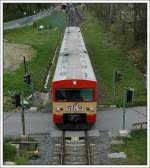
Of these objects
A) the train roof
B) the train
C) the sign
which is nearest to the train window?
the train

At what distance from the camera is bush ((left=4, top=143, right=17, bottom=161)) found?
17062mm

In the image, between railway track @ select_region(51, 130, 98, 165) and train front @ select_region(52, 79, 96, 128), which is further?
train front @ select_region(52, 79, 96, 128)

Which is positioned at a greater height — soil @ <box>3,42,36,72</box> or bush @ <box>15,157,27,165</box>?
soil @ <box>3,42,36,72</box>

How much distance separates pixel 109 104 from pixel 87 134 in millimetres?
4922

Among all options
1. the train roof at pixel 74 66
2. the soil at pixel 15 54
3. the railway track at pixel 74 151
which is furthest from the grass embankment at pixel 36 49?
the railway track at pixel 74 151

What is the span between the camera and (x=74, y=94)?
20547mm

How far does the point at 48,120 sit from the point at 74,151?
4.10 meters

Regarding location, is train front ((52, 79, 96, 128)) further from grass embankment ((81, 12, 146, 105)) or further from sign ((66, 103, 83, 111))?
grass embankment ((81, 12, 146, 105))

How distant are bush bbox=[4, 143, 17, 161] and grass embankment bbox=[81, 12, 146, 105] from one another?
8.54m

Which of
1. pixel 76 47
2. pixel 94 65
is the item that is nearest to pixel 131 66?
pixel 94 65

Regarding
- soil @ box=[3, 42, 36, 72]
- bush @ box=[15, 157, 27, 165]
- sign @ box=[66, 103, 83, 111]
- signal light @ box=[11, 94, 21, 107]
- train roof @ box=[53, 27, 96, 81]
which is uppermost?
soil @ box=[3, 42, 36, 72]

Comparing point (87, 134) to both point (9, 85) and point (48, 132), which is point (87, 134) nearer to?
point (48, 132)

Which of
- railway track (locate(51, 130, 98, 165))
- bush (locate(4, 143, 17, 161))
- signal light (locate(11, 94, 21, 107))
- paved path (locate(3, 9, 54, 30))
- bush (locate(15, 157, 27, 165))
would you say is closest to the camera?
bush (locate(15, 157, 27, 165))

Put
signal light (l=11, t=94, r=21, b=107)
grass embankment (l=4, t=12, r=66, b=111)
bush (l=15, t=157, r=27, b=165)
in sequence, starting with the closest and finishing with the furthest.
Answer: bush (l=15, t=157, r=27, b=165) → signal light (l=11, t=94, r=21, b=107) → grass embankment (l=4, t=12, r=66, b=111)
